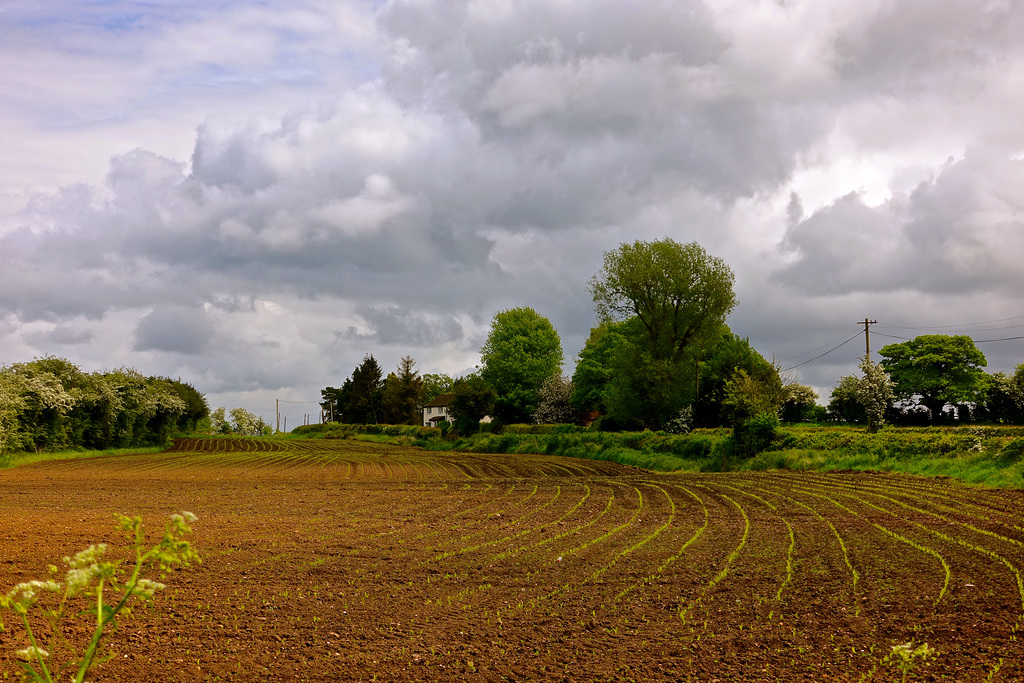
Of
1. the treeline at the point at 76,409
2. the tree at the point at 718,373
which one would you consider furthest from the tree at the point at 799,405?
the treeline at the point at 76,409

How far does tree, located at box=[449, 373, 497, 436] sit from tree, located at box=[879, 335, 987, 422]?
36.7 m

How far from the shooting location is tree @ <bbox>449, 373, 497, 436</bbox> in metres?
67.9

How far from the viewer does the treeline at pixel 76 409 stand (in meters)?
41.2

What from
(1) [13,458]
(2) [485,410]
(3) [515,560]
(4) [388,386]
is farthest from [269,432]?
(3) [515,560]

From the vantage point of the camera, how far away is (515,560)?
1269 centimetres

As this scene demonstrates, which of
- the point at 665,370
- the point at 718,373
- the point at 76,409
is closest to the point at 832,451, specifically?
the point at 665,370

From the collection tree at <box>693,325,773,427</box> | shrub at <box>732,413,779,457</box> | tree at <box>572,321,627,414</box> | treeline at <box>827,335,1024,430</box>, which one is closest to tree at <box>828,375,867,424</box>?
treeline at <box>827,335,1024,430</box>

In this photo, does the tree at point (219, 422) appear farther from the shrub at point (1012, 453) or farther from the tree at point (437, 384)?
the shrub at point (1012, 453)

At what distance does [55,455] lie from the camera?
4481 centimetres

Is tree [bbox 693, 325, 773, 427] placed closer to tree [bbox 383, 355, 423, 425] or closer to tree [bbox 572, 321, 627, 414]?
tree [bbox 572, 321, 627, 414]

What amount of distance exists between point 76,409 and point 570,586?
4998 cm

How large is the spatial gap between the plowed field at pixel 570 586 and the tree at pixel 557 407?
55082 mm

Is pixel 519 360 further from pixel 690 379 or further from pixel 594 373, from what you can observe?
pixel 690 379

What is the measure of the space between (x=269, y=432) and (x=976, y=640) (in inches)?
4787
